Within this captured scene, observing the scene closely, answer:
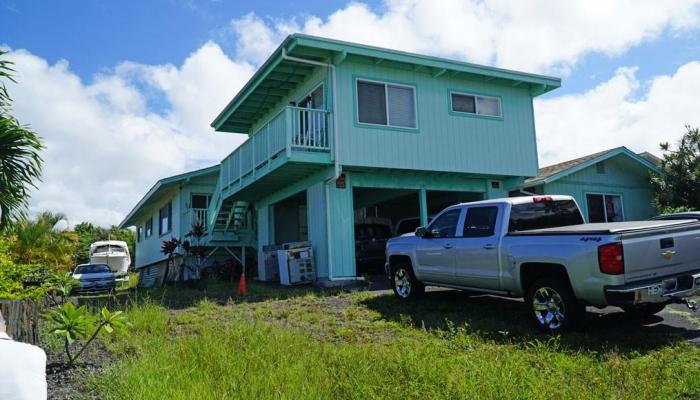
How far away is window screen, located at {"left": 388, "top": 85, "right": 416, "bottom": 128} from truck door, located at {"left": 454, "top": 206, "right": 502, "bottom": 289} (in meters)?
6.14

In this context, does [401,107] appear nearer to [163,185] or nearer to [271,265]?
[271,265]

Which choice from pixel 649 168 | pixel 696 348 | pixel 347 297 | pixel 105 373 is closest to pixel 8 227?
pixel 105 373

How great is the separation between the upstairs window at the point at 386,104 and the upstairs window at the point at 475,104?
151 cm

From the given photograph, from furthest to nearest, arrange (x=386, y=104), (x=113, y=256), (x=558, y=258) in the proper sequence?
(x=113, y=256) → (x=386, y=104) → (x=558, y=258)

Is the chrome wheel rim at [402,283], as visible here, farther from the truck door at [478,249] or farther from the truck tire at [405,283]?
the truck door at [478,249]

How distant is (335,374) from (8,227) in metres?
5.37

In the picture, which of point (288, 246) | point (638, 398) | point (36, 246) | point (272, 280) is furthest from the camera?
point (36, 246)

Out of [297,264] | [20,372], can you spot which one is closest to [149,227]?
[297,264]

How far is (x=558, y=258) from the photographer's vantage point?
273 inches

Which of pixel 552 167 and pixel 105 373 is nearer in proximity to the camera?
pixel 105 373

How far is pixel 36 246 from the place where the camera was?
689 inches

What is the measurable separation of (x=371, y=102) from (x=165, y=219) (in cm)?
1527

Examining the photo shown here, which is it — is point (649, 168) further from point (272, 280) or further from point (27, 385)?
point (27, 385)

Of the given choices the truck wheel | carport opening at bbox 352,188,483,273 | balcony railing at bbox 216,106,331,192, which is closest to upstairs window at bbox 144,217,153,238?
carport opening at bbox 352,188,483,273
